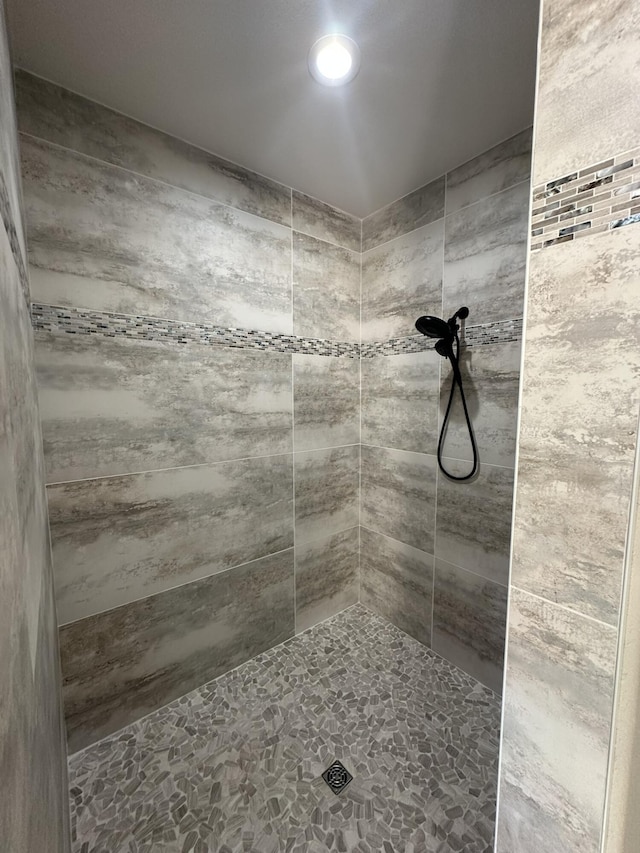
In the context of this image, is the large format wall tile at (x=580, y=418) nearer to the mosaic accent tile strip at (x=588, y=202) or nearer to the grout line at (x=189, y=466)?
the mosaic accent tile strip at (x=588, y=202)

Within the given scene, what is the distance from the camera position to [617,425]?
1.53 ft

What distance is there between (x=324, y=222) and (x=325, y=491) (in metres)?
1.44

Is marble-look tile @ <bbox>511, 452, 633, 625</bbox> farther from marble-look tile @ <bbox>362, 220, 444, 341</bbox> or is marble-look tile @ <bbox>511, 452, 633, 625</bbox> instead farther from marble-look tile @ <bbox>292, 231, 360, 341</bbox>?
marble-look tile @ <bbox>292, 231, 360, 341</bbox>

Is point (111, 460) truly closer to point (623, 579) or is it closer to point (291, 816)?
point (291, 816)

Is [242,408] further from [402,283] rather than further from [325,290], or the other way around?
[402,283]

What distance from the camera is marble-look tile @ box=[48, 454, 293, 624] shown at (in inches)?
47.1

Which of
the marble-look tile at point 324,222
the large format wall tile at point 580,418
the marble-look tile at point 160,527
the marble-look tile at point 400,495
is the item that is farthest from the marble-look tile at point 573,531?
→ the marble-look tile at point 324,222

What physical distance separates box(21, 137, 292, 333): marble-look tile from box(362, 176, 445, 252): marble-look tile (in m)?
0.54

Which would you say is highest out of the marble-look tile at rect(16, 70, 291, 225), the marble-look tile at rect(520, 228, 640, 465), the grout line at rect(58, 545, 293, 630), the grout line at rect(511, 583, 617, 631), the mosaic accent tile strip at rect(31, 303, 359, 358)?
the marble-look tile at rect(16, 70, 291, 225)

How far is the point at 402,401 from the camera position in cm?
179

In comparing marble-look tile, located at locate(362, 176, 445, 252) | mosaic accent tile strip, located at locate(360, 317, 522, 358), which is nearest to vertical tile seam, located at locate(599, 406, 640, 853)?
mosaic accent tile strip, located at locate(360, 317, 522, 358)

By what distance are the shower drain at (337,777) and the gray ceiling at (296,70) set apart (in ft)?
7.53

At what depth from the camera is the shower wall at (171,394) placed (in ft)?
3.75

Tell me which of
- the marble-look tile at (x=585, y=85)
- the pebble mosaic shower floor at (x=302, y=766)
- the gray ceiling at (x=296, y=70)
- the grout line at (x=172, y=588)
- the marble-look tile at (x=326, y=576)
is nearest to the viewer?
the marble-look tile at (x=585, y=85)
